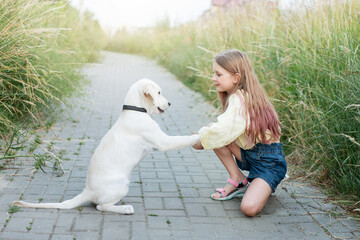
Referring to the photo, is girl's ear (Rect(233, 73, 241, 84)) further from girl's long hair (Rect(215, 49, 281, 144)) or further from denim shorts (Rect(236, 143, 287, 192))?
denim shorts (Rect(236, 143, 287, 192))

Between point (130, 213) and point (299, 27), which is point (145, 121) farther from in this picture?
point (299, 27)

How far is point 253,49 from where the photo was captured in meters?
7.39

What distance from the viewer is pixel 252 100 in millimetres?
3822

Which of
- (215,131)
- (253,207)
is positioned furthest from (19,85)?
(253,207)

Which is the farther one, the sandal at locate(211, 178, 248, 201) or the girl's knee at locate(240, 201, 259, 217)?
the sandal at locate(211, 178, 248, 201)

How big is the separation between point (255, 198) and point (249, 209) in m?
0.12

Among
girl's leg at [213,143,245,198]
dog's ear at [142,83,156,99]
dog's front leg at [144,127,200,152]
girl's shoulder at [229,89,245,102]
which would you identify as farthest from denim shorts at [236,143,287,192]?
dog's ear at [142,83,156,99]

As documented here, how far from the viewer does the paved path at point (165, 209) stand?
3299 millimetres

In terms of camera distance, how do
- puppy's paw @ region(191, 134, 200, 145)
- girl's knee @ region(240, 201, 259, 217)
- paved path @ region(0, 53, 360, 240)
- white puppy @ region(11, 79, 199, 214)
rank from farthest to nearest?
puppy's paw @ region(191, 134, 200, 145) → girl's knee @ region(240, 201, 259, 217) → white puppy @ region(11, 79, 199, 214) → paved path @ region(0, 53, 360, 240)

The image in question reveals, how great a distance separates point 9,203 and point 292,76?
13.1 feet

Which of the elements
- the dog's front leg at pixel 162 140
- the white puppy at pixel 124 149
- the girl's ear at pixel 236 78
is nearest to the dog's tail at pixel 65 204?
the white puppy at pixel 124 149

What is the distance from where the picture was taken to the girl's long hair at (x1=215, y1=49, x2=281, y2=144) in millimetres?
3779

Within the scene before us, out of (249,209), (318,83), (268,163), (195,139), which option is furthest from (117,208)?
(318,83)

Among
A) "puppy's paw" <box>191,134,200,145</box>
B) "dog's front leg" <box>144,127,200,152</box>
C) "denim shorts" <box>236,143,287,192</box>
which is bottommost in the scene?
"denim shorts" <box>236,143,287,192</box>
